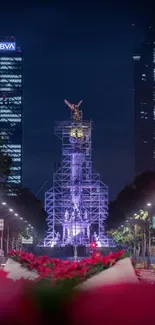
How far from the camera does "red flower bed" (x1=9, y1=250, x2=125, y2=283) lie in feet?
32.8

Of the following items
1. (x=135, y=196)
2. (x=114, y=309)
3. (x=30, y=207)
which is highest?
(x=135, y=196)

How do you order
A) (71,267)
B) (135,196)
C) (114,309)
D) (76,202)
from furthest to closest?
1. (76,202)
2. (135,196)
3. (71,267)
4. (114,309)

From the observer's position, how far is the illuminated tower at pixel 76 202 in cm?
18075

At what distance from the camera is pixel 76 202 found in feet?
602

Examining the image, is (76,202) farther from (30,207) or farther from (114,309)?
(114,309)

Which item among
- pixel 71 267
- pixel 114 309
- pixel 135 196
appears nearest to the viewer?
pixel 114 309

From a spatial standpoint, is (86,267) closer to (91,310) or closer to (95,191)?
(91,310)

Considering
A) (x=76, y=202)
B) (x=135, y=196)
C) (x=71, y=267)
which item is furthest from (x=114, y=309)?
(x=76, y=202)

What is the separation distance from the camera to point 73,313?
5.19 metres

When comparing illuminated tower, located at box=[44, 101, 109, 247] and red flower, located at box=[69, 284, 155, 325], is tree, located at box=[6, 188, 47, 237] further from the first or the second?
red flower, located at box=[69, 284, 155, 325]

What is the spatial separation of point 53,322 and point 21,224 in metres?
140

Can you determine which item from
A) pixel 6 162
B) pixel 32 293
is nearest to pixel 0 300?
pixel 32 293

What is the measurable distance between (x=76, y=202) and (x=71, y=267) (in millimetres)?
172900

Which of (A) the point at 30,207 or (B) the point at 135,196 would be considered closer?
(B) the point at 135,196
